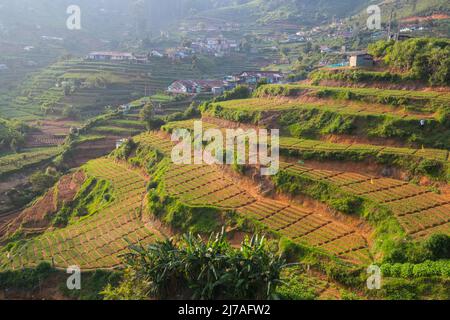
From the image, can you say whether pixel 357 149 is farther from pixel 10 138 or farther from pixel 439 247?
pixel 10 138

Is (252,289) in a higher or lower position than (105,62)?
lower

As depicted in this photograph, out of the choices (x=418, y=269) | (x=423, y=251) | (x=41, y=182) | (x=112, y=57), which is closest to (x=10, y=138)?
(x=41, y=182)

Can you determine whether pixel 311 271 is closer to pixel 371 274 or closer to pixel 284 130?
pixel 371 274

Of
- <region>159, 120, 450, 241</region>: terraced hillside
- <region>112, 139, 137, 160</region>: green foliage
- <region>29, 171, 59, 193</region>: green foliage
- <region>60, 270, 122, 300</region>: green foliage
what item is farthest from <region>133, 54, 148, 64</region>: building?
<region>60, 270, 122, 300</region>: green foliage

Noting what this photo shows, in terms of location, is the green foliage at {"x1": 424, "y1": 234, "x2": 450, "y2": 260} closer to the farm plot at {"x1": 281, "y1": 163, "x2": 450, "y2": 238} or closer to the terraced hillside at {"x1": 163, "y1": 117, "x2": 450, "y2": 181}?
the farm plot at {"x1": 281, "y1": 163, "x2": 450, "y2": 238}

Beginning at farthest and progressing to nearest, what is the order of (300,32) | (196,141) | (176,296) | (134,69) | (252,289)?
(300,32)
(134,69)
(196,141)
(176,296)
(252,289)

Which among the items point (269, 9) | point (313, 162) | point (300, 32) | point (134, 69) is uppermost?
point (269, 9)

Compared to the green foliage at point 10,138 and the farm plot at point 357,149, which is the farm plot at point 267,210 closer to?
the farm plot at point 357,149
